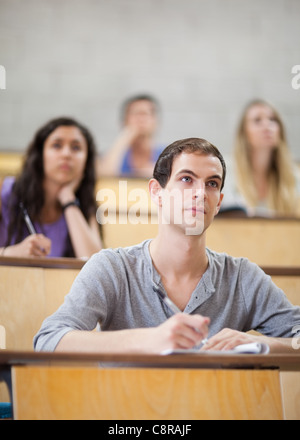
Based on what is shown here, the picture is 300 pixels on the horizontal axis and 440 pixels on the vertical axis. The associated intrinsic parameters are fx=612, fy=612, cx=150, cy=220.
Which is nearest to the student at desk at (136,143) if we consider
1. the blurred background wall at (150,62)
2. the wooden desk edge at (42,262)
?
the blurred background wall at (150,62)

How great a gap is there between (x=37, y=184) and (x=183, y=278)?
2.87 feet

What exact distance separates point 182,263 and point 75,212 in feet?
2.59

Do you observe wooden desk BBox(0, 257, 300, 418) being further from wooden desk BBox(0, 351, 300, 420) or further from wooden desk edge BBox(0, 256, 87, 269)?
wooden desk BBox(0, 351, 300, 420)

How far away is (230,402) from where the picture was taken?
68cm

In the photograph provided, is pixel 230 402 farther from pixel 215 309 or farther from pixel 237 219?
pixel 237 219

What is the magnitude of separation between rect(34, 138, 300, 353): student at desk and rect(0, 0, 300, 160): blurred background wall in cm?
200

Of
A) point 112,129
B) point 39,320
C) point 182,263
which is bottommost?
point 39,320

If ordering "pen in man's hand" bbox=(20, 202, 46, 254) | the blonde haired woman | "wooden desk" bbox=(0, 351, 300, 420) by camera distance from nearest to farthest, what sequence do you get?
"wooden desk" bbox=(0, 351, 300, 420), "pen in man's hand" bbox=(20, 202, 46, 254), the blonde haired woman

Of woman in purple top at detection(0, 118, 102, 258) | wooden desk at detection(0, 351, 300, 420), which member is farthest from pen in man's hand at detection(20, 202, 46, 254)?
wooden desk at detection(0, 351, 300, 420)

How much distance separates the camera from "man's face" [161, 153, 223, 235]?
97cm

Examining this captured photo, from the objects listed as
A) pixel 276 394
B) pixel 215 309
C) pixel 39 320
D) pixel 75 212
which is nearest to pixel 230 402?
pixel 276 394

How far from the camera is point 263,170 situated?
234cm

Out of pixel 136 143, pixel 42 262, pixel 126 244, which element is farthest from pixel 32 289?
pixel 136 143

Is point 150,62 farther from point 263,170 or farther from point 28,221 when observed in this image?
point 28,221
